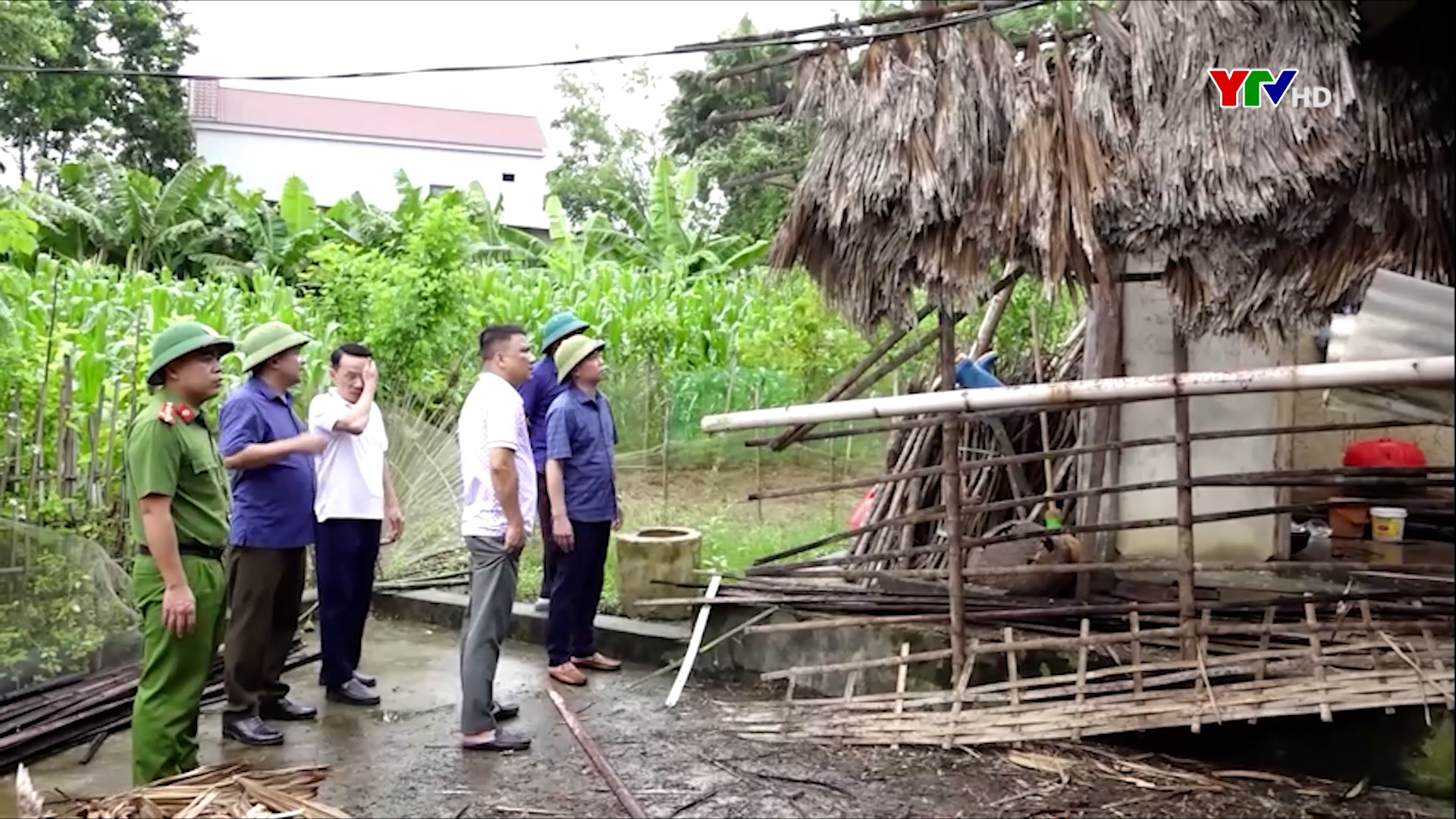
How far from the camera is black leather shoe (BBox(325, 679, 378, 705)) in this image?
560 cm

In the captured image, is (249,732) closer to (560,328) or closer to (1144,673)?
(560,328)

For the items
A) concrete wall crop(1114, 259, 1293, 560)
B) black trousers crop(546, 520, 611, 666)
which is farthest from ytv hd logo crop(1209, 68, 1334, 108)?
black trousers crop(546, 520, 611, 666)

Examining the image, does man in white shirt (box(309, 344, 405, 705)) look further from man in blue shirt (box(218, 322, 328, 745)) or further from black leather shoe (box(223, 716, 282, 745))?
black leather shoe (box(223, 716, 282, 745))

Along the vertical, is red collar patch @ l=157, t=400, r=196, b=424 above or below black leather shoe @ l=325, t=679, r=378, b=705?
above

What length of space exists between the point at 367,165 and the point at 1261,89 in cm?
3410

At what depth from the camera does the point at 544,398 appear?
6516 millimetres

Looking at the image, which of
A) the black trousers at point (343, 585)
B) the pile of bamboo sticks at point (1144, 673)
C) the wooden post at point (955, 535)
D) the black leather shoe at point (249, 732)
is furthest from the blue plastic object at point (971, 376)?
the black leather shoe at point (249, 732)

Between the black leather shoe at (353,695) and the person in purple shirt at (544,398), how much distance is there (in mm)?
1087

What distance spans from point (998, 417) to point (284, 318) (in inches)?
237

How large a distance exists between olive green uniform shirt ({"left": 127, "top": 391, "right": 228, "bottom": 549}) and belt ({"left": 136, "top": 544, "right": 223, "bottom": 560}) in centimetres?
1

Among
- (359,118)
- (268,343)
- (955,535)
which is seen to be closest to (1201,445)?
(955,535)

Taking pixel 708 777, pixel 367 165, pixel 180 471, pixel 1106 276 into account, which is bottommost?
pixel 708 777

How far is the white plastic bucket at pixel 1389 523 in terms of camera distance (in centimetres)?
664

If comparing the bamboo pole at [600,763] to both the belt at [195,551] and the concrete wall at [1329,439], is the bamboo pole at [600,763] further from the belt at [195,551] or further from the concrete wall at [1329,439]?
the concrete wall at [1329,439]
